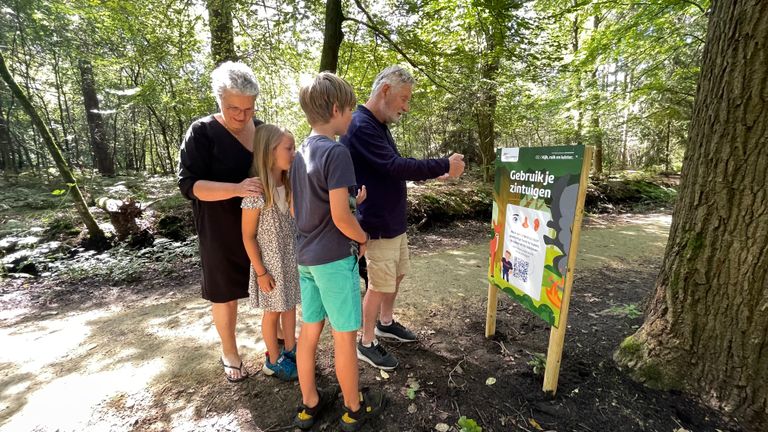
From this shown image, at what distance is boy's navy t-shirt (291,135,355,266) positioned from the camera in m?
1.55

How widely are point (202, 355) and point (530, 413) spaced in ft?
7.47

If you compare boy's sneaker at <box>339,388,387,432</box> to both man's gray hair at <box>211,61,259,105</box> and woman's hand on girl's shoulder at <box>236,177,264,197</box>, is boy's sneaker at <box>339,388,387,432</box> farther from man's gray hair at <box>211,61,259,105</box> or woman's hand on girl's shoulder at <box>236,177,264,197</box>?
man's gray hair at <box>211,61,259,105</box>

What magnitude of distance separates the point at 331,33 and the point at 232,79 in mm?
3959

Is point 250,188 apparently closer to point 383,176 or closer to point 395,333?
point 383,176

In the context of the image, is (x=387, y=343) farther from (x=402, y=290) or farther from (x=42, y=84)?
(x=42, y=84)

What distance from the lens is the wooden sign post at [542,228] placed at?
1748 millimetres

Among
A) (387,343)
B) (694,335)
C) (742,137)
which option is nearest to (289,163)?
(387,343)

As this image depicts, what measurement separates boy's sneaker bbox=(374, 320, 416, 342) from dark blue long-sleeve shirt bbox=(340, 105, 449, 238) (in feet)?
2.83

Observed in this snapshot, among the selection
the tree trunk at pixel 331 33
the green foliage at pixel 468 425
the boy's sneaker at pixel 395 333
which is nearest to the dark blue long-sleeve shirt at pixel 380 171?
the boy's sneaker at pixel 395 333

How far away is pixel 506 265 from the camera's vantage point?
7.63ft

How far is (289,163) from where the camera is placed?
73.5 inches

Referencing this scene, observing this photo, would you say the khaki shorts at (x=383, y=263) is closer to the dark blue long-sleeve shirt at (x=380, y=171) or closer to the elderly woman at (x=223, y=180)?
the dark blue long-sleeve shirt at (x=380, y=171)

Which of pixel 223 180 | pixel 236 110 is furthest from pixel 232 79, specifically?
pixel 223 180

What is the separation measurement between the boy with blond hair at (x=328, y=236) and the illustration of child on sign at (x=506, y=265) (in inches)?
43.5
